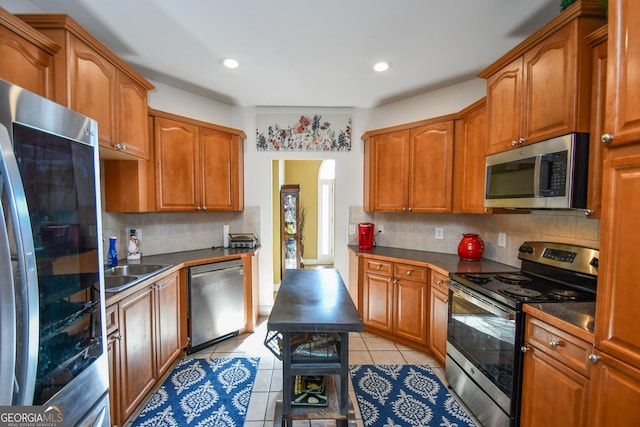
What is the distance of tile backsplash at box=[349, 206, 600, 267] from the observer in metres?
1.75

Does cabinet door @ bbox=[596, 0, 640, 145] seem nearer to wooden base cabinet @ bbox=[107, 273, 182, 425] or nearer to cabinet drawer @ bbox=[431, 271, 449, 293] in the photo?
cabinet drawer @ bbox=[431, 271, 449, 293]

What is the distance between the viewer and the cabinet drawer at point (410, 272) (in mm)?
2463

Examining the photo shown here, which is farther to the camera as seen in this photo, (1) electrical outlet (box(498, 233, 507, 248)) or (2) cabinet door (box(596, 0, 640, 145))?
(1) electrical outlet (box(498, 233, 507, 248))

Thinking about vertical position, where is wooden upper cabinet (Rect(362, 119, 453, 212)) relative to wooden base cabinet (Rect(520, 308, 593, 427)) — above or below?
above

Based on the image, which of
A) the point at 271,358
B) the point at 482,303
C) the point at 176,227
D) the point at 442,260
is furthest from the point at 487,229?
the point at 176,227

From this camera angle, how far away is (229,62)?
2275 millimetres

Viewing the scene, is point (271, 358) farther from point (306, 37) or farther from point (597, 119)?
point (597, 119)

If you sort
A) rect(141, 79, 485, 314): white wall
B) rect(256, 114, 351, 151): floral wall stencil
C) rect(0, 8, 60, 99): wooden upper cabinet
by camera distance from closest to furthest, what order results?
1. rect(0, 8, 60, 99): wooden upper cabinet
2. rect(141, 79, 485, 314): white wall
3. rect(256, 114, 351, 151): floral wall stencil

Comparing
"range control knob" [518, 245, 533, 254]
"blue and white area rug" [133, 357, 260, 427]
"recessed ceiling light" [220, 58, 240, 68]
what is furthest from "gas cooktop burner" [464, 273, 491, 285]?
"recessed ceiling light" [220, 58, 240, 68]

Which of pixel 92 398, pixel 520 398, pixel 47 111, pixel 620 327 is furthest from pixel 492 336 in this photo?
pixel 47 111

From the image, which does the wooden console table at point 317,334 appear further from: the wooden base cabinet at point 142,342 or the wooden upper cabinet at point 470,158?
the wooden upper cabinet at point 470,158

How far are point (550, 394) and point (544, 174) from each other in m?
1.11

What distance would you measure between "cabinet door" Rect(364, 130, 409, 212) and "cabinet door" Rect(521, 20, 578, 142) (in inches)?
49.7

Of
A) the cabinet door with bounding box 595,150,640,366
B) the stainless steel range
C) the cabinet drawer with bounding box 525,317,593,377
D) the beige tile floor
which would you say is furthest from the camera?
the beige tile floor
